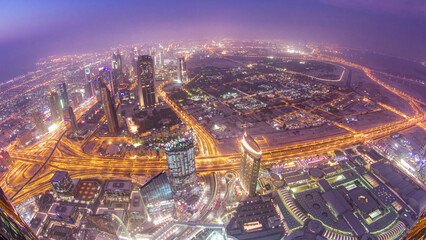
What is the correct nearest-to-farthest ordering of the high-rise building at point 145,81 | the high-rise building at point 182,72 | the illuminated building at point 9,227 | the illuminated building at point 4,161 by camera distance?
the illuminated building at point 9,227 → the illuminated building at point 4,161 → the high-rise building at point 145,81 → the high-rise building at point 182,72

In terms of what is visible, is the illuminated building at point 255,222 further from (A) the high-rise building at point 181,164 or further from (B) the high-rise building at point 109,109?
(B) the high-rise building at point 109,109

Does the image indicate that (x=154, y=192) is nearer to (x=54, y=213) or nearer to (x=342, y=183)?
(x=54, y=213)

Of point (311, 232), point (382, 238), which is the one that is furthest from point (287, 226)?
point (382, 238)

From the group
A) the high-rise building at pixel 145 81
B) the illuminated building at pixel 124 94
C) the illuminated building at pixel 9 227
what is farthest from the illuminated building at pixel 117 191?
the illuminated building at pixel 124 94

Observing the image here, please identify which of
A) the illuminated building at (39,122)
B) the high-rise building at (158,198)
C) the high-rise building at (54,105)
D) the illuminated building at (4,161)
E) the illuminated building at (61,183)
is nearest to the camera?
the high-rise building at (158,198)

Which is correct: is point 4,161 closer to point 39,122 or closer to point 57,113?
point 39,122

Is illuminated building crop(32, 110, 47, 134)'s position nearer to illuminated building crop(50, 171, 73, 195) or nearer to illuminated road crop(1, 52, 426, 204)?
illuminated road crop(1, 52, 426, 204)

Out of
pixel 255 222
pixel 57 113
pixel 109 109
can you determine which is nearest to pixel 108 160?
pixel 109 109
